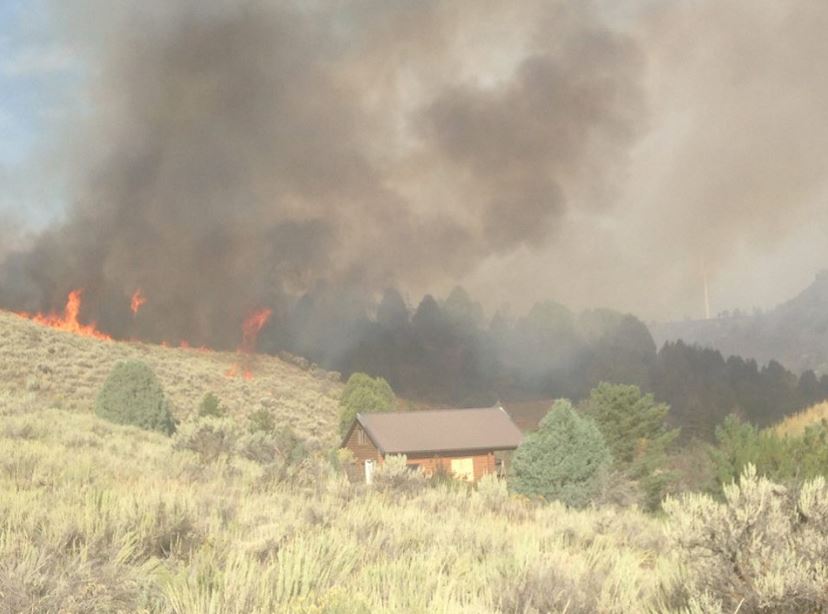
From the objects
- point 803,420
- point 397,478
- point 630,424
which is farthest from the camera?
point 630,424

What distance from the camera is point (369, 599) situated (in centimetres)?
541

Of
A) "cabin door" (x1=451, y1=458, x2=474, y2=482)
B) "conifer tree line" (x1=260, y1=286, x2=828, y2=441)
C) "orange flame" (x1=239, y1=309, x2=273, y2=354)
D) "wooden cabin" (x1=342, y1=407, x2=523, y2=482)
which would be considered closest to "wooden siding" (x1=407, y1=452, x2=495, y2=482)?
"wooden cabin" (x1=342, y1=407, x2=523, y2=482)

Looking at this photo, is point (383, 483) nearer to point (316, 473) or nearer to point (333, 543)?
point (316, 473)

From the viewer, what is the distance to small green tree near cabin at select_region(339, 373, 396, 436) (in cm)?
5466

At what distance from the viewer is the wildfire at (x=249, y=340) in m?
74.8

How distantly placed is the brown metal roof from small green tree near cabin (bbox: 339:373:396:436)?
5606mm

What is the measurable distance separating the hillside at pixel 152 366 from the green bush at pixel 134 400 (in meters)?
5.99

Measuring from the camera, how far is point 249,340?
9219 centimetres

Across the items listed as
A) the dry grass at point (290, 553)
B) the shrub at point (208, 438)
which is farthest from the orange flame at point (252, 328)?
the dry grass at point (290, 553)

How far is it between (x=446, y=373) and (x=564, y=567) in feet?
382

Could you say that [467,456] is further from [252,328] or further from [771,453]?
[252,328]

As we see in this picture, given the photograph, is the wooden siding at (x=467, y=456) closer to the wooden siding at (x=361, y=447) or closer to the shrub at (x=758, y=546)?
the wooden siding at (x=361, y=447)

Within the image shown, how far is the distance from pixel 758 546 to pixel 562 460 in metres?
20.7

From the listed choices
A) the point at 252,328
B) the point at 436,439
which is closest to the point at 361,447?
the point at 436,439
